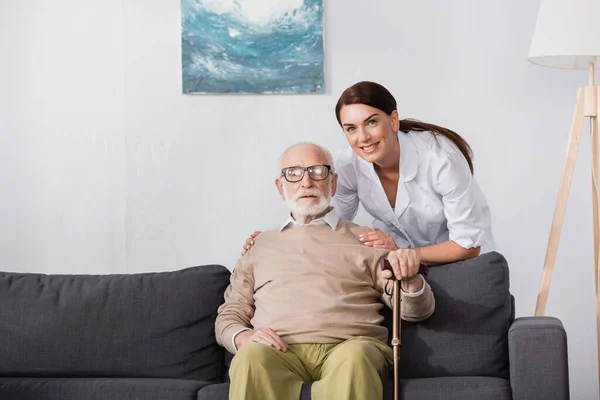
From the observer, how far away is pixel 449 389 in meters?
2.36

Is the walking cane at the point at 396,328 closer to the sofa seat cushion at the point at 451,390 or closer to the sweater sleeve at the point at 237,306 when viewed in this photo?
the sofa seat cushion at the point at 451,390

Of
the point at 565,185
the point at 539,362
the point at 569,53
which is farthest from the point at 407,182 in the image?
→ the point at 539,362

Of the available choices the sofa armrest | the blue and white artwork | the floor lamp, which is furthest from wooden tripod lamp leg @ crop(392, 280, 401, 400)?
the blue and white artwork

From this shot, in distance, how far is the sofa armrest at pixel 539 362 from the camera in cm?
229

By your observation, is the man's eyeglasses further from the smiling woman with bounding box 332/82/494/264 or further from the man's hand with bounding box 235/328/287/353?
the man's hand with bounding box 235/328/287/353

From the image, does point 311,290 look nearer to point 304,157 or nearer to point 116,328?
point 304,157

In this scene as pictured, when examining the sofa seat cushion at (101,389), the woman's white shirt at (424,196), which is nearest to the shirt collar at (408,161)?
the woman's white shirt at (424,196)

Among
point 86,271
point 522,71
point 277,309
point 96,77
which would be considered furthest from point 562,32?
point 86,271

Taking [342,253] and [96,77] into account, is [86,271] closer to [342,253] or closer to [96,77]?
[96,77]

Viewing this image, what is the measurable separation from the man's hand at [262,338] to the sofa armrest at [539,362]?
0.64 meters

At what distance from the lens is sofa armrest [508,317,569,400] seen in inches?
90.4

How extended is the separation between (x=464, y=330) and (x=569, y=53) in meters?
1.06

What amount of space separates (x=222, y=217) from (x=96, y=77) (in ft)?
2.64

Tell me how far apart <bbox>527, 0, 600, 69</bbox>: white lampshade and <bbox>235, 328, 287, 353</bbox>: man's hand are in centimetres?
138
